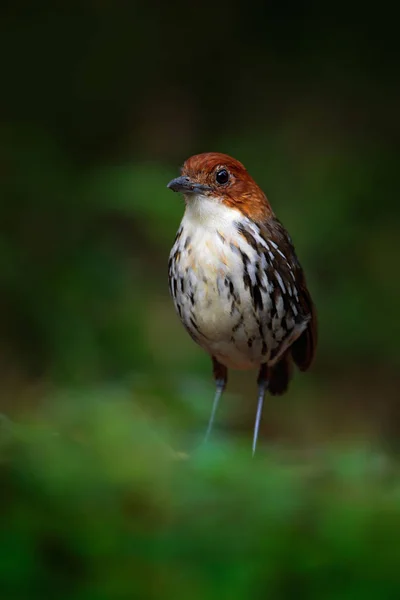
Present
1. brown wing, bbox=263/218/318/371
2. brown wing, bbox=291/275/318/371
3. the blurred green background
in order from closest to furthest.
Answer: brown wing, bbox=263/218/318/371 < brown wing, bbox=291/275/318/371 < the blurred green background

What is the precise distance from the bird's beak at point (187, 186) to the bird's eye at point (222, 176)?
0.05m

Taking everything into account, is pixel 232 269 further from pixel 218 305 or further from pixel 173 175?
pixel 173 175

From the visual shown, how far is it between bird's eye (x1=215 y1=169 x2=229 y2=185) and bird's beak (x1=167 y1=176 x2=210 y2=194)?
5 centimetres

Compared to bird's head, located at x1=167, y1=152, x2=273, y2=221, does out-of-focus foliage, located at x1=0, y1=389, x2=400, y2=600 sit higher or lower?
lower

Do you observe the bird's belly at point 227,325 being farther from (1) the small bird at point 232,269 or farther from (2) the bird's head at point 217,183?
(2) the bird's head at point 217,183

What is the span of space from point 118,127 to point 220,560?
6087 millimetres

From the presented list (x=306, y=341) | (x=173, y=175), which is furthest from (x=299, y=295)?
(x=173, y=175)

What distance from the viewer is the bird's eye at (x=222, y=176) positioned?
8.15ft

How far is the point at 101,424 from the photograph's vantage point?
171cm

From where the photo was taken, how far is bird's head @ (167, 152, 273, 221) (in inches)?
95.4

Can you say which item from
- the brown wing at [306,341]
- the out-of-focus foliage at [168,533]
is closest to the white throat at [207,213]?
the brown wing at [306,341]

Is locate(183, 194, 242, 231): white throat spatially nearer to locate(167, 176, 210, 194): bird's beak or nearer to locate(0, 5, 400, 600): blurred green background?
locate(167, 176, 210, 194): bird's beak

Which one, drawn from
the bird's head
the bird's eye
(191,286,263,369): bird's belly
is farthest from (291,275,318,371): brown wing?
the bird's eye

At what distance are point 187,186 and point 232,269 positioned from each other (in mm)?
286
